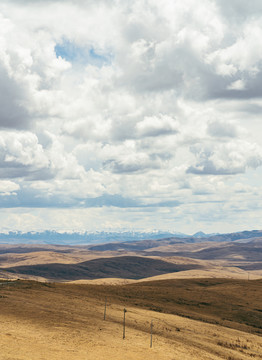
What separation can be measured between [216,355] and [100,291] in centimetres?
3320

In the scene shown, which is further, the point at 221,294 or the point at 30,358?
the point at 221,294

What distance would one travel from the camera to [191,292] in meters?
74.9

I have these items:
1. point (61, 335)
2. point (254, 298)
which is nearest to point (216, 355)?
point (61, 335)

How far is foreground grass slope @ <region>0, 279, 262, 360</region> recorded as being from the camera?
30.8m

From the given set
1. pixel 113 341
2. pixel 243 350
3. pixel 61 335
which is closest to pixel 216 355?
pixel 243 350

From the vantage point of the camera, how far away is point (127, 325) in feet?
136

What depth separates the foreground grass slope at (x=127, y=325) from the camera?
30.8 m

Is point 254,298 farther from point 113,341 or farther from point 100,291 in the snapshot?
point 113,341

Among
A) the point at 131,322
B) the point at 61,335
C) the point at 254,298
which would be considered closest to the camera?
the point at 61,335

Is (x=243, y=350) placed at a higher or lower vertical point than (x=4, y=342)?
lower

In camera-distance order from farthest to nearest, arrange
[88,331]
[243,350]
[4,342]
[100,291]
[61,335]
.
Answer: [100,291]
[243,350]
[88,331]
[61,335]
[4,342]

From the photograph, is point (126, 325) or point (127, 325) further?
point (127, 325)

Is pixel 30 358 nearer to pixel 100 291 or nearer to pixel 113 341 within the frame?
pixel 113 341

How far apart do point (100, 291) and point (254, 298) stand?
27498 millimetres
